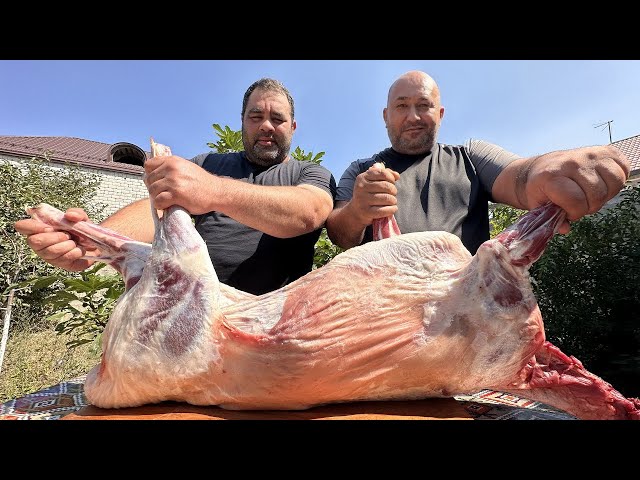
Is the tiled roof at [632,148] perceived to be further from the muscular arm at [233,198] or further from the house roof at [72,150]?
the house roof at [72,150]

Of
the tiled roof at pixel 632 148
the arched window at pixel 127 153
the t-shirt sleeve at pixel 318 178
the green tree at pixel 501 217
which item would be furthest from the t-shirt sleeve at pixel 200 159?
the arched window at pixel 127 153

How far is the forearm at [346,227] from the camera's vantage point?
206cm

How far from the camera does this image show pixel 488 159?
2.66m

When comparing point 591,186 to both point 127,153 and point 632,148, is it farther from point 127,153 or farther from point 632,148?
A: point 127,153

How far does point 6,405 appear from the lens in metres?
2.14

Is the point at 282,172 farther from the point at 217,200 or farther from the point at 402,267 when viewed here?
the point at 402,267

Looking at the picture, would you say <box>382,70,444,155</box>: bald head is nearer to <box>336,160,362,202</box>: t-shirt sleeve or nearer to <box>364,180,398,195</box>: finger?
<box>336,160,362,202</box>: t-shirt sleeve

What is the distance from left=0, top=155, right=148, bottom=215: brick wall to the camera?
11578mm

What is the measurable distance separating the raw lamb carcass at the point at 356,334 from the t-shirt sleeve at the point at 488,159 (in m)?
1.09

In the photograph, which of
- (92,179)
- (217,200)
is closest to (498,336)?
(217,200)

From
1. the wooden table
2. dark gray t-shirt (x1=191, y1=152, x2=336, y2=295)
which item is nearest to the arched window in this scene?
dark gray t-shirt (x1=191, y1=152, x2=336, y2=295)

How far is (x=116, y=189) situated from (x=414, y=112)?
11.0 metres

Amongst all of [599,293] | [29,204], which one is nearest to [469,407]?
[599,293]

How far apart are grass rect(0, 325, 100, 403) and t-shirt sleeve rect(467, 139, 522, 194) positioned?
3.58 m
